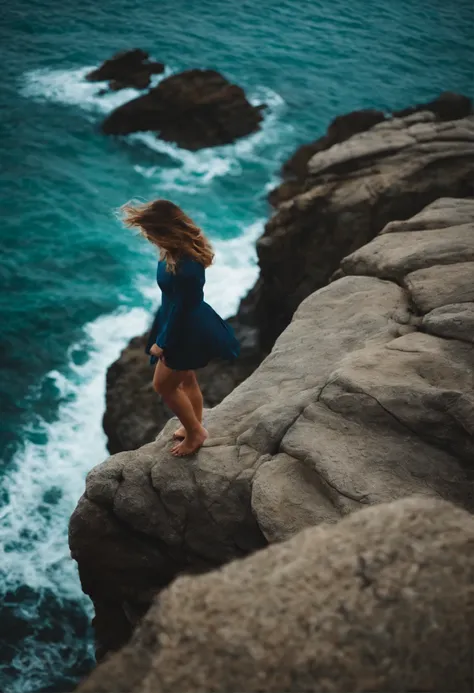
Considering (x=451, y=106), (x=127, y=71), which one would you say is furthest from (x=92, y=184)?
(x=451, y=106)

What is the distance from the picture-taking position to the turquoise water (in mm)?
12023

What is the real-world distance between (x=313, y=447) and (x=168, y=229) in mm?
2439

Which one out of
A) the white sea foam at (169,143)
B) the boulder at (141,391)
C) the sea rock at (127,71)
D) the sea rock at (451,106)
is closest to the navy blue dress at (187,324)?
the boulder at (141,391)

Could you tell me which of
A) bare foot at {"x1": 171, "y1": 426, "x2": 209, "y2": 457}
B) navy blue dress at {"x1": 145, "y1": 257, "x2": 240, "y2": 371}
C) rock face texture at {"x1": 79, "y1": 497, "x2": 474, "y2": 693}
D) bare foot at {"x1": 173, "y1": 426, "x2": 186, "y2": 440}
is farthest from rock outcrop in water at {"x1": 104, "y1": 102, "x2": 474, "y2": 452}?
rock face texture at {"x1": 79, "y1": 497, "x2": 474, "y2": 693}

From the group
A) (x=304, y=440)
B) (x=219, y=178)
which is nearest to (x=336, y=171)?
(x=304, y=440)

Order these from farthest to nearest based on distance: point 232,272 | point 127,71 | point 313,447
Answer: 1. point 127,71
2. point 232,272
3. point 313,447

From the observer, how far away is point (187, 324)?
222 inches

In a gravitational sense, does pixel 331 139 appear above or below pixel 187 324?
below

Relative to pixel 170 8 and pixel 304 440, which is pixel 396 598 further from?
pixel 170 8

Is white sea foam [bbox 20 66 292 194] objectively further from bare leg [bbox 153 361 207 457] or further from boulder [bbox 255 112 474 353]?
bare leg [bbox 153 361 207 457]

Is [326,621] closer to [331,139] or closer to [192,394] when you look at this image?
[192,394]

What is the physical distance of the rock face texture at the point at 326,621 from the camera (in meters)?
2.44

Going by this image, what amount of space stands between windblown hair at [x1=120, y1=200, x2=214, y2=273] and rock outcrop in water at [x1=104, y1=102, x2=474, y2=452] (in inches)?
303

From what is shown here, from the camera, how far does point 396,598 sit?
259 centimetres
